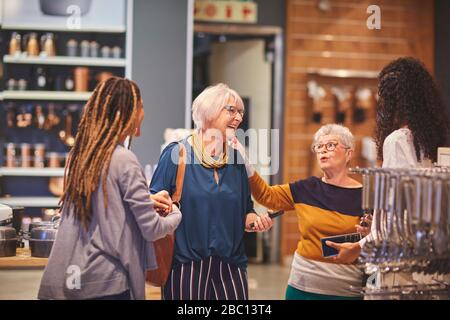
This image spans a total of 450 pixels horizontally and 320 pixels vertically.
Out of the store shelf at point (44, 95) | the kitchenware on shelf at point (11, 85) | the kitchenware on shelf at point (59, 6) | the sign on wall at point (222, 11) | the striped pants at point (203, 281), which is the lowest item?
the striped pants at point (203, 281)

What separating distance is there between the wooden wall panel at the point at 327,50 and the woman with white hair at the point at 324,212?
12.1 feet

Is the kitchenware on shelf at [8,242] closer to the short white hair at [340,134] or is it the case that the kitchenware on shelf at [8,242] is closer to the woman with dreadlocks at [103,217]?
the woman with dreadlocks at [103,217]

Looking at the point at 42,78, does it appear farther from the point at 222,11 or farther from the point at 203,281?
the point at 203,281

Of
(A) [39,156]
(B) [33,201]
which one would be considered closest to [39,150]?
(A) [39,156]

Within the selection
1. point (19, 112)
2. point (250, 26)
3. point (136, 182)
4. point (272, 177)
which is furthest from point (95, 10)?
point (136, 182)

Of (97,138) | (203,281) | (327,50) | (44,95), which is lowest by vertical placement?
(203,281)

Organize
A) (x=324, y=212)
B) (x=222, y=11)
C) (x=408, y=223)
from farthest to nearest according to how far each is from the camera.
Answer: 1. (x=222, y=11)
2. (x=324, y=212)
3. (x=408, y=223)

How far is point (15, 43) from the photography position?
524 cm

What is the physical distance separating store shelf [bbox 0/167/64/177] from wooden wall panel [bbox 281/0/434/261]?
2310 millimetres

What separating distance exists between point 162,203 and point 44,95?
3.19 meters

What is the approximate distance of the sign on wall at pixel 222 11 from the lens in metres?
6.58

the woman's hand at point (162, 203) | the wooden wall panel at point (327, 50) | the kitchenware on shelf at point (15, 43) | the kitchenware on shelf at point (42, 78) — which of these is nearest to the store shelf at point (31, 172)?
the kitchenware on shelf at point (42, 78)

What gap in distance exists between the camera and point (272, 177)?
680 cm
